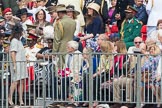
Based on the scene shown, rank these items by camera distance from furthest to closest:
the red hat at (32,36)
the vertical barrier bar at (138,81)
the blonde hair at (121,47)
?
the red hat at (32,36)
the blonde hair at (121,47)
the vertical barrier bar at (138,81)

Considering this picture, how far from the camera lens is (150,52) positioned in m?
20.1

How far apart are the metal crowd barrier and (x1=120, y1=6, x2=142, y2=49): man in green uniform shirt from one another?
315 centimetres

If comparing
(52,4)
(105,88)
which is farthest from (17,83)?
(52,4)

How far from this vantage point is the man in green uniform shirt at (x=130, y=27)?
75.3 ft

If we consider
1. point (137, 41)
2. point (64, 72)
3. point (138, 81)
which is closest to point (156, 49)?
point (138, 81)

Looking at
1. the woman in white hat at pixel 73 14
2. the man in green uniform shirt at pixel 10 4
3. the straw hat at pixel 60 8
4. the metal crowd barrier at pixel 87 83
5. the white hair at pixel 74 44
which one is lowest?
the metal crowd barrier at pixel 87 83

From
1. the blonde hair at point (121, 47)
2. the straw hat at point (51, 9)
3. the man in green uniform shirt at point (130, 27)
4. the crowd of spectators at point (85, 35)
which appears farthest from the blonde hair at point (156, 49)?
the straw hat at point (51, 9)

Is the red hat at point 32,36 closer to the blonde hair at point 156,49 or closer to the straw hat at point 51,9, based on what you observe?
the straw hat at point 51,9

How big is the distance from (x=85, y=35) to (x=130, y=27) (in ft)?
3.74

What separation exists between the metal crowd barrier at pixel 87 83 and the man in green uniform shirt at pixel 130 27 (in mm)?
3150

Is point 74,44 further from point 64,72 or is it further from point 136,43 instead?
point 136,43

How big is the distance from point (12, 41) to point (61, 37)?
1680mm

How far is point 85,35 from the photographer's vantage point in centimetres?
2336

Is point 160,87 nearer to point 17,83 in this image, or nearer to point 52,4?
point 17,83
